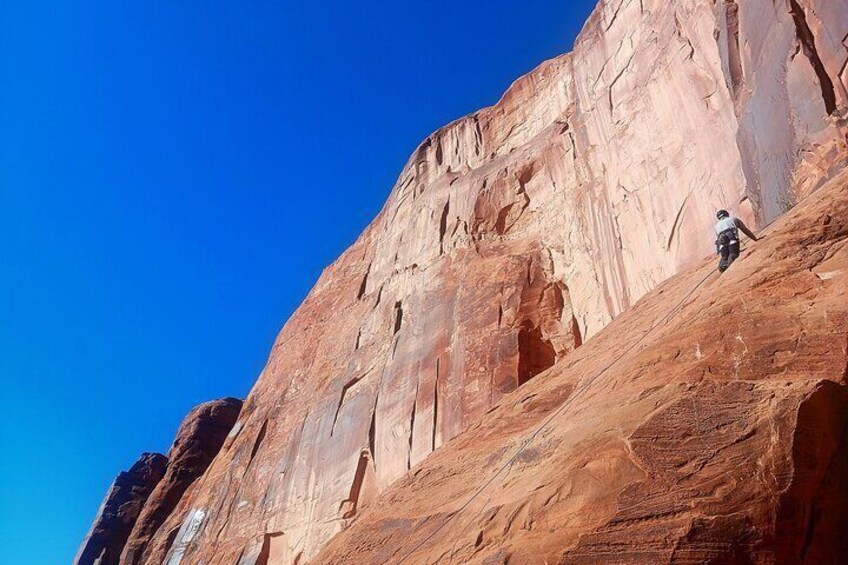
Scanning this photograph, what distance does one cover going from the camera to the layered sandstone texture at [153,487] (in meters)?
49.0

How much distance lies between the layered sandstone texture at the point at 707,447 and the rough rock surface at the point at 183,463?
134ft

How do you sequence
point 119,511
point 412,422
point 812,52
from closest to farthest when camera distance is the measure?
point 812,52 < point 412,422 < point 119,511

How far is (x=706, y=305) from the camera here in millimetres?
8945

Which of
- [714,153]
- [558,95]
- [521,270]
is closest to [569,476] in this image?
[714,153]

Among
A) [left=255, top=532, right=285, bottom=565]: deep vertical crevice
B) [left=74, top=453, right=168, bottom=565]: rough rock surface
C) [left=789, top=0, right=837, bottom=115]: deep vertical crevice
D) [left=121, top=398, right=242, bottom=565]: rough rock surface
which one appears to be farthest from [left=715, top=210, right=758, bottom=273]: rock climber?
[left=74, top=453, right=168, bottom=565]: rough rock surface

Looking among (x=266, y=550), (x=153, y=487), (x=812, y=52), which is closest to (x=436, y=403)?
(x=266, y=550)

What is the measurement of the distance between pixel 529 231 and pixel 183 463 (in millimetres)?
37432

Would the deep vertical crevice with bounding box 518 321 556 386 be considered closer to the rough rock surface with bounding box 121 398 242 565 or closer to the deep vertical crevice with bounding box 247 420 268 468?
the deep vertical crevice with bounding box 247 420 268 468

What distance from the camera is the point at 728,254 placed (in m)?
10.8

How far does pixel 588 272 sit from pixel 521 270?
2.93 m

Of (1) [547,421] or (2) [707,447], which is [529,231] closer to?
(1) [547,421]

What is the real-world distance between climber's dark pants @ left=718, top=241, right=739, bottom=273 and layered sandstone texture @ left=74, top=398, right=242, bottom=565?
46.1 metres

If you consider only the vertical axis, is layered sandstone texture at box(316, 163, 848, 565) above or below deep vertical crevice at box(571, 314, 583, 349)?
below

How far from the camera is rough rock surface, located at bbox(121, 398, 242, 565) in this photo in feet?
153
